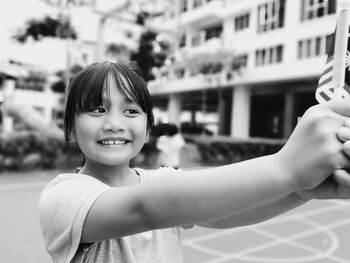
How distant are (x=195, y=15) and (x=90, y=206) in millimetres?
22666

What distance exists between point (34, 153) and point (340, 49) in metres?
9.36

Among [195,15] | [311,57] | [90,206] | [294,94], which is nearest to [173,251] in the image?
[90,206]

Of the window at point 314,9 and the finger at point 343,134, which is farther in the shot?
the window at point 314,9

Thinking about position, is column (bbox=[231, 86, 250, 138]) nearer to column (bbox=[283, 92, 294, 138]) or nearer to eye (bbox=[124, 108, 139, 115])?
column (bbox=[283, 92, 294, 138])

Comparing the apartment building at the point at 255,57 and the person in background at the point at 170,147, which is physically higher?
the apartment building at the point at 255,57

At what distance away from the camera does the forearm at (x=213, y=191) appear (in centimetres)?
65

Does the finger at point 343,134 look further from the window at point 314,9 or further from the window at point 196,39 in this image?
the window at point 196,39

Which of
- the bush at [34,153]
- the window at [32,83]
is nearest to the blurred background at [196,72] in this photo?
the bush at [34,153]

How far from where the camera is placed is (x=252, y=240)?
424 centimetres

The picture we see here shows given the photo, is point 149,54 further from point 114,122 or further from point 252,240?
point 114,122

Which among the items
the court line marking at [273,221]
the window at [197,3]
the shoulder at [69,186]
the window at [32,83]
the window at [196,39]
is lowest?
the court line marking at [273,221]

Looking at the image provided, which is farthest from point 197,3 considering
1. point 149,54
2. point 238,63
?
point 149,54

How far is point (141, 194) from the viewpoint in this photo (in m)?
0.72

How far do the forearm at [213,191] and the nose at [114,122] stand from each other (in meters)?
0.23
